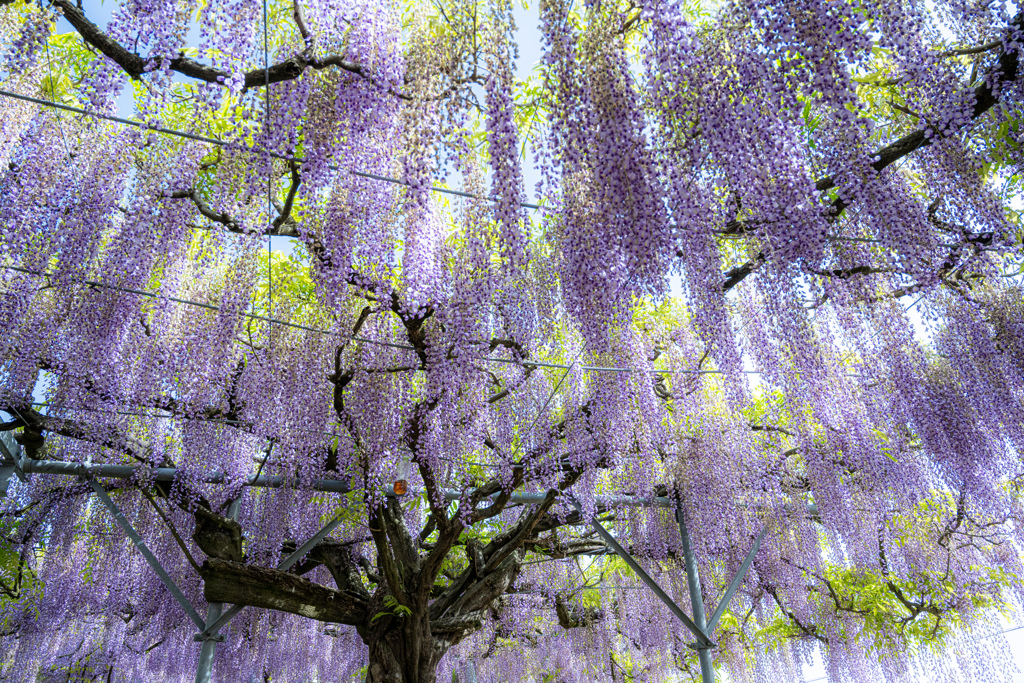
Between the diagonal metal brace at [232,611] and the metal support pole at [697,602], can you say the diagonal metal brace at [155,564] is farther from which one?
the metal support pole at [697,602]

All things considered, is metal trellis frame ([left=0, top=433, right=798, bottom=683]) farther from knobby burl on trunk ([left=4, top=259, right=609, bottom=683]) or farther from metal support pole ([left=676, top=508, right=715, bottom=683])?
knobby burl on trunk ([left=4, top=259, right=609, bottom=683])

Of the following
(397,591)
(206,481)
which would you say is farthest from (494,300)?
(206,481)

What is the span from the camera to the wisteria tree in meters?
3.19

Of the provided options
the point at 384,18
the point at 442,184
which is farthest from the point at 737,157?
the point at 384,18

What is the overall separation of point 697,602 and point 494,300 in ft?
14.9

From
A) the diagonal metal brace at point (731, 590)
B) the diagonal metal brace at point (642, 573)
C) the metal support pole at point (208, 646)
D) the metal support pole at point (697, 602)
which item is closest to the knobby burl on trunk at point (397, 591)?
the metal support pole at point (208, 646)

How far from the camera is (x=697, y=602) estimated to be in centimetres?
715

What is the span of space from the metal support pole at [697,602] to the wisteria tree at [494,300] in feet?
0.71

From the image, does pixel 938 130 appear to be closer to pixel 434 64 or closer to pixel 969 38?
pixel 969 38

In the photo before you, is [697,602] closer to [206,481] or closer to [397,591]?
[397,591]

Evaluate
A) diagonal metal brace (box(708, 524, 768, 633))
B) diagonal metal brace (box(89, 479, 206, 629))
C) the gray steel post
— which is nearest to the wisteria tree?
the gray steel post

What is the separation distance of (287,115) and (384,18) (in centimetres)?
88

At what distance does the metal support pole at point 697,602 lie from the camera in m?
6.79

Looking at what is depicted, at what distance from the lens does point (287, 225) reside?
423cm
